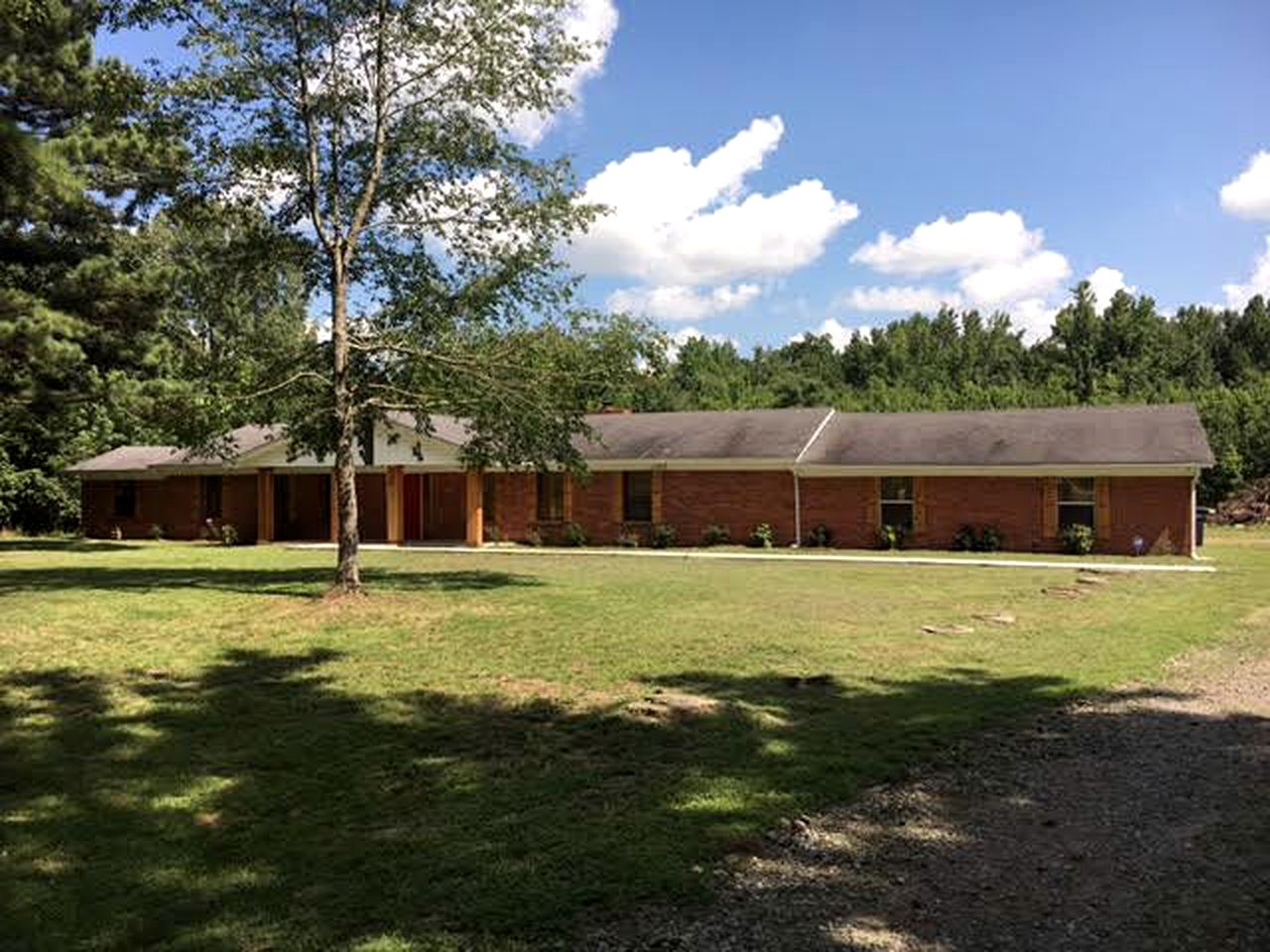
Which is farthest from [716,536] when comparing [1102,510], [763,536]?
[1102,510]

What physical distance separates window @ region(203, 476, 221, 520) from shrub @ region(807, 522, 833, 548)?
19380mm

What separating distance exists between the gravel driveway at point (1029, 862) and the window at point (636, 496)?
2141 centimetres

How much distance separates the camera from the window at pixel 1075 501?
79.6 feet

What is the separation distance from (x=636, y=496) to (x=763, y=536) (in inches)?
154

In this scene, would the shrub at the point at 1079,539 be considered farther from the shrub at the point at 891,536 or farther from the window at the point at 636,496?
the window at the point at 636,496

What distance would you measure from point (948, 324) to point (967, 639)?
2592 inches

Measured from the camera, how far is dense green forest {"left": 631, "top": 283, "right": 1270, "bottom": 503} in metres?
48.2

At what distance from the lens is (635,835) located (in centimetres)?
525

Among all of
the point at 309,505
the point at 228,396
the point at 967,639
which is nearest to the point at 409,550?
the point at 309,505

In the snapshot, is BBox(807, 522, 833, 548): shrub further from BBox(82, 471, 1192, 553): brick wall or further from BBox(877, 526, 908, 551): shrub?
BBox(877, 526, 908, 551): shrub

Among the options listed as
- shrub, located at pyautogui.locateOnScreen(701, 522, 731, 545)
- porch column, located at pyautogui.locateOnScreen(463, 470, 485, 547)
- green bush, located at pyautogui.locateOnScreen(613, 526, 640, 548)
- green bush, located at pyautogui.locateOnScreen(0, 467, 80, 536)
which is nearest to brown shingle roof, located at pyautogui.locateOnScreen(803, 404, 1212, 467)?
shrub, located at pyautogui.locateOnScreen(701, 522, 731, 545)

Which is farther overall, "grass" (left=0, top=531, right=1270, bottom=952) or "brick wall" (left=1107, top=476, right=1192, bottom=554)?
"brick wall" (left=1107, top=476, right=1192, bottom=554)

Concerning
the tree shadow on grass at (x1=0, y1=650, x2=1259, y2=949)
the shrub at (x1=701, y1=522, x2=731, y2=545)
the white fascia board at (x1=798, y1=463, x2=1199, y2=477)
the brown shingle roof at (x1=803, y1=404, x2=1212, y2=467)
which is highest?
the brown shingle roof at (x1=803, y1=404, x2=1212, y2=467)

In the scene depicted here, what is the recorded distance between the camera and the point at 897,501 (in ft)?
85.7
